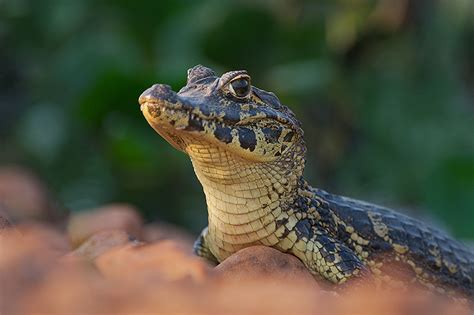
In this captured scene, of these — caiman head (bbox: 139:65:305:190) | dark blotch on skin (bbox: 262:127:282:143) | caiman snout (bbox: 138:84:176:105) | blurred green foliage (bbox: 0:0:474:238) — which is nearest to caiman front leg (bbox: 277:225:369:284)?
caiman head (bbox: 139:65:305:190)

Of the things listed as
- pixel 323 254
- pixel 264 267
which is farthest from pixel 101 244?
pixel 323 254

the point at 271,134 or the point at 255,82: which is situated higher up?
the point at 271,134

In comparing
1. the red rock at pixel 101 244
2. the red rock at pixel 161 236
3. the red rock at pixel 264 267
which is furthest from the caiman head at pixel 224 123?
the red rock at pixel 161 236

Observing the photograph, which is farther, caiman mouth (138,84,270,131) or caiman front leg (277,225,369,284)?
caiman front leg (277,225,369,284)

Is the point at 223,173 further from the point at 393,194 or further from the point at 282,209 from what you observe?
the point at 393,194

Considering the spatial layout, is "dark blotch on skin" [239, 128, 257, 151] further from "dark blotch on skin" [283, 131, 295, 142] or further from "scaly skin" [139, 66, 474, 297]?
"dark blotch on skin" [283, 131, 295, 142]

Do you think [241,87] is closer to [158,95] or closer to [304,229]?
[158,95]

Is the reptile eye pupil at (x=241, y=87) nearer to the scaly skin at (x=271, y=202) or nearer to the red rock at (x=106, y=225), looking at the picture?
the scaly skin at (x=271, y=202)
